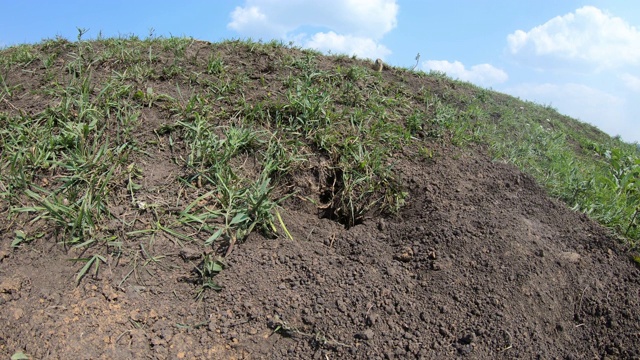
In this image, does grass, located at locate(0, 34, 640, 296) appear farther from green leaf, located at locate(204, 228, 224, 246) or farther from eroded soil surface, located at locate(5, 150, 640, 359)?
eroded soil surface, located at locate(5, 150, 640, 359)

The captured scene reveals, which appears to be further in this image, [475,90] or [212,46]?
[475,90]

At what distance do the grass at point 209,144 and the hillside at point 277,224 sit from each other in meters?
0.02

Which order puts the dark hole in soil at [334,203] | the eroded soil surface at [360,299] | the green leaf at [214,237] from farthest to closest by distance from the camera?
1. the dark hole in soil at [334,203]
2. the green leaf at [214,237]
3. the eroded soil surface at [360,299]

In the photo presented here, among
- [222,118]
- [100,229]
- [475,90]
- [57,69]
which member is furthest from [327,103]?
[475,90]

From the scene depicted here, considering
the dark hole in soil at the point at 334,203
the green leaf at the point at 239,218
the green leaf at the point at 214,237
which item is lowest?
the green leaf at the point at 214,237

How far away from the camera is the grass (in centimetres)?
296

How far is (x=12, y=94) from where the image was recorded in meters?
3.86

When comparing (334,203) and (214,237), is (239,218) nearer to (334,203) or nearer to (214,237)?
(214,237)

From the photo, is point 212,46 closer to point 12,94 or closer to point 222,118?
point 222,118

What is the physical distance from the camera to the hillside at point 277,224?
7.93ft

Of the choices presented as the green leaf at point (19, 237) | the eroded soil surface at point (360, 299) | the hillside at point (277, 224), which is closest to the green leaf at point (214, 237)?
the hillside at point (277, 224)

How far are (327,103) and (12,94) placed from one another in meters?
2.65

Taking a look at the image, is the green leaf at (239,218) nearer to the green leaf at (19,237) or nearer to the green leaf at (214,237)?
the green leaf at (214,237)

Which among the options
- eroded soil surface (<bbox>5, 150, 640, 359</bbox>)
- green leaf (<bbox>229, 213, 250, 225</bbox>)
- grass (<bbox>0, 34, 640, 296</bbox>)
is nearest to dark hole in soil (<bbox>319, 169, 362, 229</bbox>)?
grass (<bbox>0, 34, 640, 296</bbox>)
